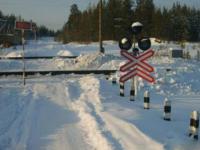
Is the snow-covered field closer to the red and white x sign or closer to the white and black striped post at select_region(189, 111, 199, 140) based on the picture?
the white and black striped post at select_region(189, 111, 199, 140)

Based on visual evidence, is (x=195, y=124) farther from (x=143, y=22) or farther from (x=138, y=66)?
(x=143, y=22)

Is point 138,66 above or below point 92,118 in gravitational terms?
above

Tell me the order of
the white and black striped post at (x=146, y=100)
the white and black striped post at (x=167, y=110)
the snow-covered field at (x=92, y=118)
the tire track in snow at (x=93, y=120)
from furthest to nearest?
the white and black striped post at (x=146, y=100) < the white and black striped post at (x=167, y=110) < the snow-covered field at (x=92, y=118) < the tire track in snow at (x=93, y=120)

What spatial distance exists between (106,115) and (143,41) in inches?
173

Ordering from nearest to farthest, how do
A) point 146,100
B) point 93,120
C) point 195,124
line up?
point 195,124 < point 93,120 < point 146,100

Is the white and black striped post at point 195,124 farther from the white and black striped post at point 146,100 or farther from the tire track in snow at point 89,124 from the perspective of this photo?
the white and black striped post at point 146,100

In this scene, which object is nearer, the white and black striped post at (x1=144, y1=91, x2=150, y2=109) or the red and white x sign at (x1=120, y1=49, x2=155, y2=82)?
the white and black striped post at (x1=144, y1=91, x2=150, y2=109)

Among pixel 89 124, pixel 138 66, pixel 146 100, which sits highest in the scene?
pixel 138 66

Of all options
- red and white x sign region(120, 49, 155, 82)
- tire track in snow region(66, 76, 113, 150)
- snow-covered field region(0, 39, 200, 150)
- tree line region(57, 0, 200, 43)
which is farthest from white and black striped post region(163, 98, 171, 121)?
tree line region(57, 0, 200, 43)

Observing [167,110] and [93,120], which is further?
[167,110]

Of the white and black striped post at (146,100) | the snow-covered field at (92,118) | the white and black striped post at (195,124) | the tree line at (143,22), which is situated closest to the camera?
the snow-covered field at (92,118)

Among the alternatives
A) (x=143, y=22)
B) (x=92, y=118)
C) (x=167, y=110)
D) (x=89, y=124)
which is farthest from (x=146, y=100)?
(x=143, y=22)

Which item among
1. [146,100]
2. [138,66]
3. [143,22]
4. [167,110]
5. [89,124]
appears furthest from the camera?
[143,22]

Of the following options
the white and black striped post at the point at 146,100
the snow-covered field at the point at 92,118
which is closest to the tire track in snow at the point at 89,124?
the snow-covered field at the point at 92,118
